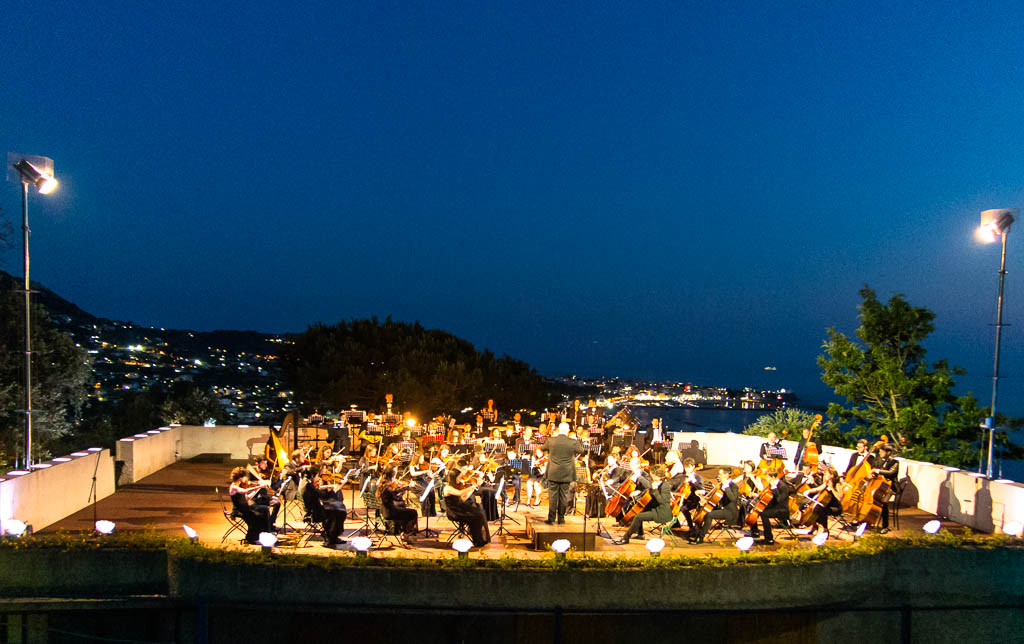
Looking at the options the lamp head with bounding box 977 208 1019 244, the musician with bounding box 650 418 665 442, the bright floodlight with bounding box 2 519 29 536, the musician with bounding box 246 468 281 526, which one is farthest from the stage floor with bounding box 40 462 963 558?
the lamp head with bounding box 977 208 1019 244

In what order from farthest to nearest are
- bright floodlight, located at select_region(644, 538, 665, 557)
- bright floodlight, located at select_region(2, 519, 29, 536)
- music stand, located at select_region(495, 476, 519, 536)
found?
music stand, located at select_region(495, 476, 519, 536) → bright floodlight, located at select_region(2, 519, 29, 536) → bright floodlight, located at select_region(644, 538, 665, 557)

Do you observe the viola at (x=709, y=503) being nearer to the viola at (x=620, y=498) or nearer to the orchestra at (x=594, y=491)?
the orchestra at (x=594, y=491)

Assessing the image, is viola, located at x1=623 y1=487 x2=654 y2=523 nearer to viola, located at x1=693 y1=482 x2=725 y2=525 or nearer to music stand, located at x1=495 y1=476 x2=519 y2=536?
viola, located at x1=693 y1=482 x2=725 y2=525

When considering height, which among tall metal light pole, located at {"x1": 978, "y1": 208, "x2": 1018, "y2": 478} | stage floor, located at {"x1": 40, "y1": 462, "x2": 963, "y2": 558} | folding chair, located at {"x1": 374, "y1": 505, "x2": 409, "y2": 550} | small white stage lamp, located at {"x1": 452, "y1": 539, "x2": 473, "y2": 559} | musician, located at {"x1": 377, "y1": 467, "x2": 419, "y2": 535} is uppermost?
tall metal light pole, located at {"x1": 978, "y1": 208, "x2": 1018, "y2": 478}

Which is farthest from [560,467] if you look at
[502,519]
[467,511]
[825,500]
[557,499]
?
[825,500]

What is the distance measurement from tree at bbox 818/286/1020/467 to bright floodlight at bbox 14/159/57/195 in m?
17.4

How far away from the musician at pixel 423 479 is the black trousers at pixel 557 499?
180cm

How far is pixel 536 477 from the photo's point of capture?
43.6 feet

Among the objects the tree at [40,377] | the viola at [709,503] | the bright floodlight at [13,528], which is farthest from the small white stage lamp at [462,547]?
the tree at [40,377]

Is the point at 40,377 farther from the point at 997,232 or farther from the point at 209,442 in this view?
the point at 997,232

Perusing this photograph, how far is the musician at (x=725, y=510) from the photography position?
9.84 m

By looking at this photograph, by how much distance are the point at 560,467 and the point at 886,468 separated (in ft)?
17.2

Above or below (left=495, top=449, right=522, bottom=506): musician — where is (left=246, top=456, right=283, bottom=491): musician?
above

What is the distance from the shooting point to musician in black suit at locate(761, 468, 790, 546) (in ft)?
32.2
